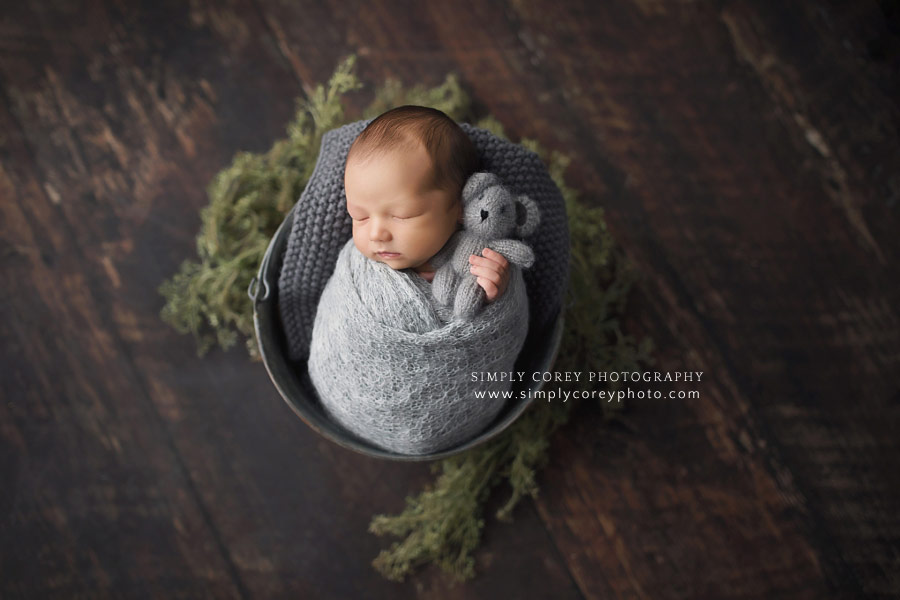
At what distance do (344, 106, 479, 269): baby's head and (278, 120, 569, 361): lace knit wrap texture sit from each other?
123mm

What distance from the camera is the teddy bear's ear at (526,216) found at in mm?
851

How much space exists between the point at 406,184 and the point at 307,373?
0.44 metres

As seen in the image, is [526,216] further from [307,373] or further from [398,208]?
[307,373]

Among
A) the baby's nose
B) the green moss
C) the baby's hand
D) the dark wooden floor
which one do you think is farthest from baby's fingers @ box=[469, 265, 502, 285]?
the dark wooden floor

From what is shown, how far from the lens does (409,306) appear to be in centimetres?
83

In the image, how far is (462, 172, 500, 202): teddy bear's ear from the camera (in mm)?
809

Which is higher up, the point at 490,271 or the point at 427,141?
the point at 427,141

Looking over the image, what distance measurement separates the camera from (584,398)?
124 cm

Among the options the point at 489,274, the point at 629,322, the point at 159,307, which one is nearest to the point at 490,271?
the point at 489,274

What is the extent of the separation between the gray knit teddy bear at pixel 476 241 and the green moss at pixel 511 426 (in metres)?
0.35

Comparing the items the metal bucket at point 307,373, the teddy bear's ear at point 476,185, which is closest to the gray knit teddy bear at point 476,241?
the teddy bear's ear at point 476,185

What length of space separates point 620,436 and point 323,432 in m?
0.56

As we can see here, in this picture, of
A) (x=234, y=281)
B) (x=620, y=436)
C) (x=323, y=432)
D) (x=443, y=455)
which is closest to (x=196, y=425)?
(x=234, y=281)

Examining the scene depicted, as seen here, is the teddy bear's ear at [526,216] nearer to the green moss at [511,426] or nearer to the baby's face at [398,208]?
the baby's face at [398,208]
